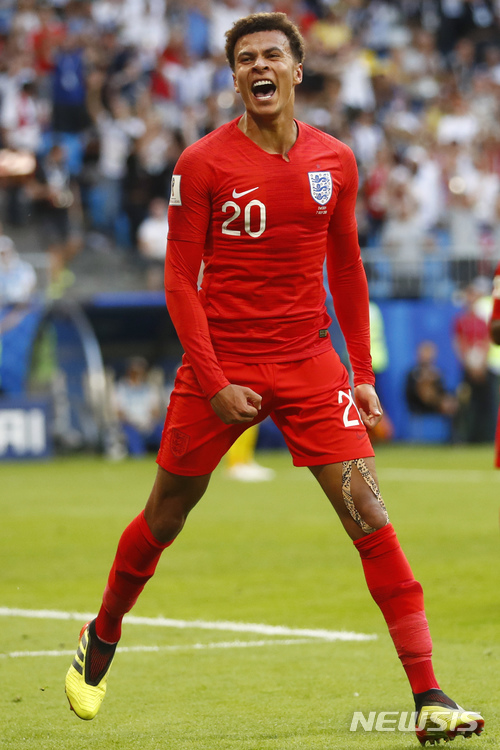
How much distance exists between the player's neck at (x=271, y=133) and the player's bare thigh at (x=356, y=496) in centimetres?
119

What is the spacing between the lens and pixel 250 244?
4875 mm

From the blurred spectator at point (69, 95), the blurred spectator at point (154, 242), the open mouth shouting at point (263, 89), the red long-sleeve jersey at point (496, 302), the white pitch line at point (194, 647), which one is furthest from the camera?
the blurred spectator at point (69, 95)

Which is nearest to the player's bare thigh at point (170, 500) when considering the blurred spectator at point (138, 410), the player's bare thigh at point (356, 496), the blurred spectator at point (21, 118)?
the player's bare thigh at point (356, 496)

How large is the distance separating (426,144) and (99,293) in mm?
7096

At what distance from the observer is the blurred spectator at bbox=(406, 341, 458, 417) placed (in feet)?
66.1

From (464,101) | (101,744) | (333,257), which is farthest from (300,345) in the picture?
(464,101)

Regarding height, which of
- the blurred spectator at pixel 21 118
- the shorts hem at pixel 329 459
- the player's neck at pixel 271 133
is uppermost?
the player's neck at pixel 271 133

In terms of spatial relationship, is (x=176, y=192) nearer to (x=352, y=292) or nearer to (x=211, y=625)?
(x=352, y=292)

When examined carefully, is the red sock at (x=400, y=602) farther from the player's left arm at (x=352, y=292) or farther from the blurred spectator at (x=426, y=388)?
the blurred spectator at (x=426, y=388)

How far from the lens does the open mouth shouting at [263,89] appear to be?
4836 millimetres

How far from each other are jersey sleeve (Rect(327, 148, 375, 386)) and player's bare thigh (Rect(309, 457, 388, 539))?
50cm

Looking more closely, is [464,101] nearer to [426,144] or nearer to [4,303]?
[426,144]

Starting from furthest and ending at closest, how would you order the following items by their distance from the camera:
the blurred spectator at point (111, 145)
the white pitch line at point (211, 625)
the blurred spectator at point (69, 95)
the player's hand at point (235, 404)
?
the blurred spectator at point (69, 95)
the blurred spectator at point (111, 145)
the white pitch line at point (211, 625)
the player's hand at point (235, 404)

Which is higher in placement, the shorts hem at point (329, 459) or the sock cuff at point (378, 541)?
the shorts hem at point (329, 459)
